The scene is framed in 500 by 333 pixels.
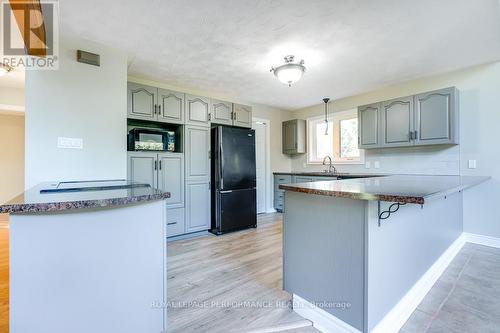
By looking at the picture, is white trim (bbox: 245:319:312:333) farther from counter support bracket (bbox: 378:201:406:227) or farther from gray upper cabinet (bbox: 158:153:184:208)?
gray upper cabinet (bbox: 158:153:184:208)

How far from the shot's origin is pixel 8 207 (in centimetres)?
98

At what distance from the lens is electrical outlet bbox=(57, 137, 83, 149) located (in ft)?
7.77

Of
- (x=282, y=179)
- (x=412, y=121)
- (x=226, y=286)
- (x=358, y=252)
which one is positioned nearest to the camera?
(x=358, y=252)

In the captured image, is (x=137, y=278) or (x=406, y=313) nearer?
(x=137, y=278)

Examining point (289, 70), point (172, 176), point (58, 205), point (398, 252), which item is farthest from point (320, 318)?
point (172, 176)

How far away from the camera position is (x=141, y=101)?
3260 millimetres

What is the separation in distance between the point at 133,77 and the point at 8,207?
3063 millimetres

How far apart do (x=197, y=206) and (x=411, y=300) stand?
2817 mm

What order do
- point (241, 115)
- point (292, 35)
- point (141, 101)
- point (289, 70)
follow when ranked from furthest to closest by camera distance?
point (241, 115) < point (141, 101) < point (289, 70) < point (292, 35)

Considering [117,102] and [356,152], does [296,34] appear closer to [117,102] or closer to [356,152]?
[117,102]

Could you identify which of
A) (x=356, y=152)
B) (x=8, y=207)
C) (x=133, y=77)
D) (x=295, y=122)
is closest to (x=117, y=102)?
(x=133, y=77)

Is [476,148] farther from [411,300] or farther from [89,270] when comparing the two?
[89,270]

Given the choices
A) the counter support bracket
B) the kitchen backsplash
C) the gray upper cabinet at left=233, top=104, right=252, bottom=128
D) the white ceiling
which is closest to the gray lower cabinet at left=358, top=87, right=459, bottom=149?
the kitchen backsplash

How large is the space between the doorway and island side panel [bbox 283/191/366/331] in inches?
132
